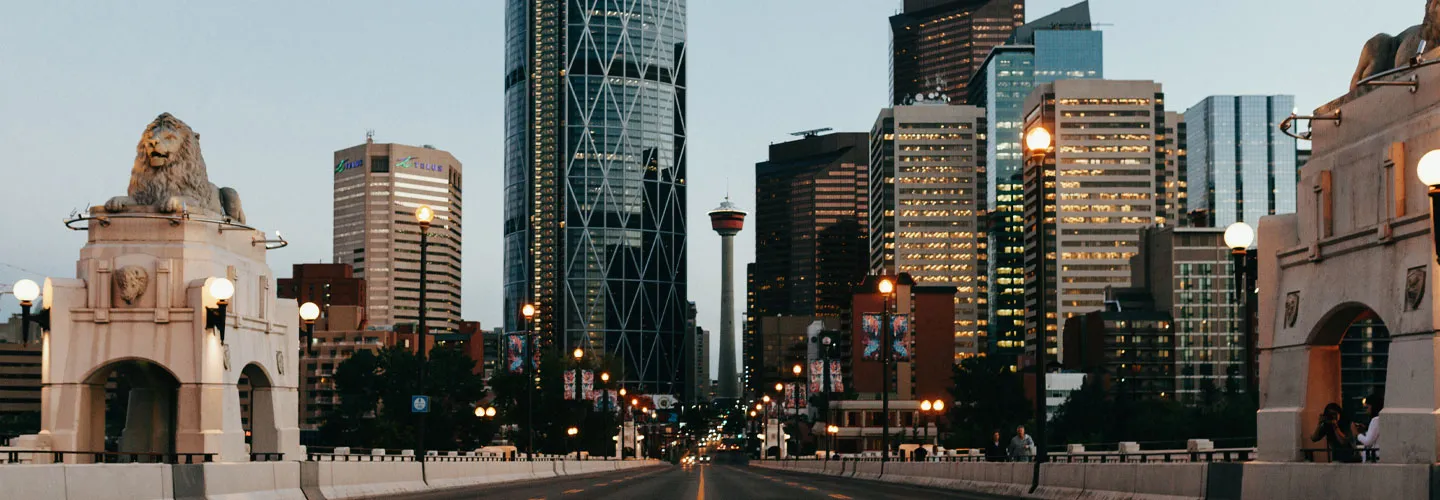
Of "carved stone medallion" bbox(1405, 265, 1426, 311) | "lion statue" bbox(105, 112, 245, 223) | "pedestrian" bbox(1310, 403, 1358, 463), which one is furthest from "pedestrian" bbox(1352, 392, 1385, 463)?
"lion statue" bbox(105, 112, 245, 223)

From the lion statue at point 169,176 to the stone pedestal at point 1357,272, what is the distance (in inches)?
928

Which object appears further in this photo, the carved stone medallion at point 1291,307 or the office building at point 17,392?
Answer: the office building at point 17,392

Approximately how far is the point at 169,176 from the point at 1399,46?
2614 centimetres

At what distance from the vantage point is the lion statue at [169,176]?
111 ft

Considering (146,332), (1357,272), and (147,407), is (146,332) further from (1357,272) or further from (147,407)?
(1357,272)

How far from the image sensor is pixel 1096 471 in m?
25.3

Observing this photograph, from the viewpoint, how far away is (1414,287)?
1745 cm

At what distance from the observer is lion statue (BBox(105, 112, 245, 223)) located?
3378 cm

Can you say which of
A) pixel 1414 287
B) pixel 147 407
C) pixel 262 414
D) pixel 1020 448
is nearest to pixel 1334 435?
pixel 1414 287

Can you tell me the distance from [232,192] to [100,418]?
6286 millimetres

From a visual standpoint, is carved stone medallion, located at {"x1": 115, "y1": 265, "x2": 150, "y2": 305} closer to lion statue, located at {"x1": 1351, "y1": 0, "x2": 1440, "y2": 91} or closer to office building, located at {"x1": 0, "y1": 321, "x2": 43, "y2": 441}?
lion statue, located at {"x1": 1351, "y1": 0, "x2": 1440, "y2": 91}

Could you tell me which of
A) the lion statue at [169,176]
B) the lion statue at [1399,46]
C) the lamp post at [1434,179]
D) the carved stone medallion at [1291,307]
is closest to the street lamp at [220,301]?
the lion statue at [169,176]

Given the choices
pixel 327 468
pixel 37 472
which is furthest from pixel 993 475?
pixel 37 472

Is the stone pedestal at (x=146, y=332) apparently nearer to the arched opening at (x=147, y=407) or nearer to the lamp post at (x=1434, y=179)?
the arched opening at (x=147, y=407)
